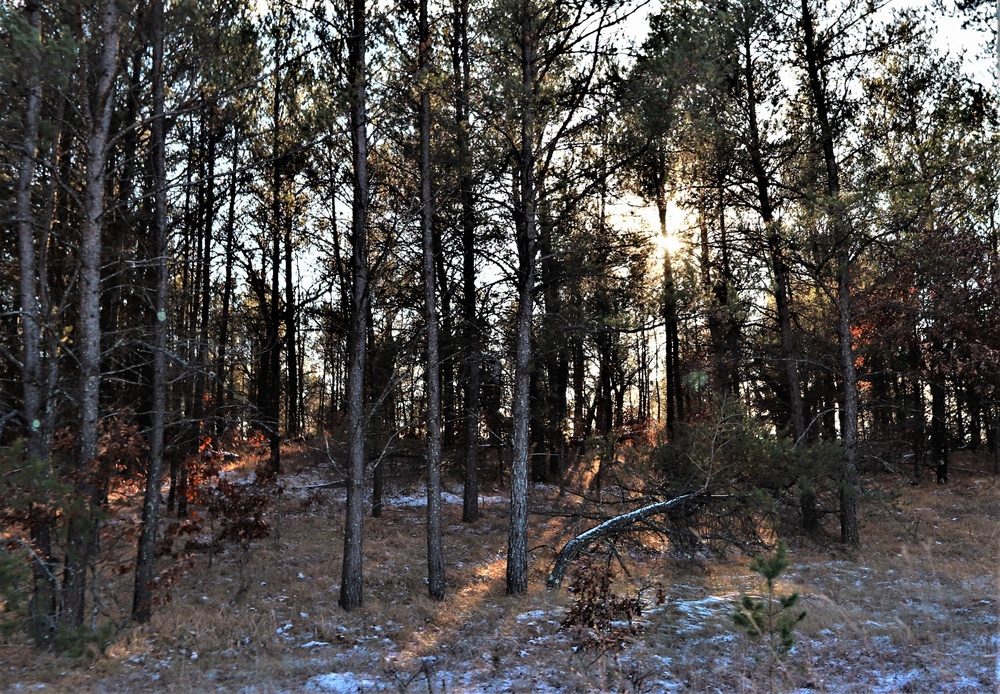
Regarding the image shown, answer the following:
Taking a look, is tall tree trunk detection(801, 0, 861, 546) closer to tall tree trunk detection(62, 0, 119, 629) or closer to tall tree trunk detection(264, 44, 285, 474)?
tall tree trunk detection(264, 44, 285, 474)

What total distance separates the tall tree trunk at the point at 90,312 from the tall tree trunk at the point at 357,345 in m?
3.37

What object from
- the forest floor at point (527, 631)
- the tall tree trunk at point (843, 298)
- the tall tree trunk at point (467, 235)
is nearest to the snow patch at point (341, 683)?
the forest floor at point (527, 631)

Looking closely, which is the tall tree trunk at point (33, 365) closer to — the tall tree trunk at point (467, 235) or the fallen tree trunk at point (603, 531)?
the tall tree trunk at point (467, 235)

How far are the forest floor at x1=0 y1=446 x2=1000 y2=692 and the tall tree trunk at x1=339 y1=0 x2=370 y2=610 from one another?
593mm

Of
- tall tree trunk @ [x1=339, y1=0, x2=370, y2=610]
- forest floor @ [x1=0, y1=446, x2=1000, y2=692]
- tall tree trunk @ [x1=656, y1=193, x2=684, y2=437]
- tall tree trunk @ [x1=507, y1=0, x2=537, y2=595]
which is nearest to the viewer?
forest floor @ [x1=0, y1=446, x2=1000, y2=692]

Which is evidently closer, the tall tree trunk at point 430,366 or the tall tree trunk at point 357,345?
the tall tree trunk at point 357,345

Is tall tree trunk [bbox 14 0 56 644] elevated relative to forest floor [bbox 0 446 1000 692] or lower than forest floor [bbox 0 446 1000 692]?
elevated

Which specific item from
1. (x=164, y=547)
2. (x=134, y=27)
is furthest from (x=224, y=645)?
(x=134, y=27)

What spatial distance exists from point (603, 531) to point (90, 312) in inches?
315

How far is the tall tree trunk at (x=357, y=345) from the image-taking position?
10156 millimetres

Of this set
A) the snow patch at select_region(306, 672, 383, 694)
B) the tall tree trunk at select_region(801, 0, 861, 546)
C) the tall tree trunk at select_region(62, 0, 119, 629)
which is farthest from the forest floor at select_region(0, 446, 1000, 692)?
the tall tree trunk at select_region(62, 0, 119, 629)

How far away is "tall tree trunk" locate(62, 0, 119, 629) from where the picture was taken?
768 cm

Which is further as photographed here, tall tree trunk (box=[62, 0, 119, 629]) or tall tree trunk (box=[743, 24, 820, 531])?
tall tree trunk (box=[743, 24, 820, 531])

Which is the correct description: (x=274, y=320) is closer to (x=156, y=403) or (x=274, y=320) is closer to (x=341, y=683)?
(x=156, y=403)
